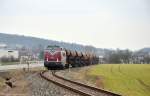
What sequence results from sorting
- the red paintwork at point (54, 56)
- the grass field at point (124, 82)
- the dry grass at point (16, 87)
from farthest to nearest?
the red paintwork at point (54, 56)
the grass field at point (124, 82)
the dry grass at point (16, 87)

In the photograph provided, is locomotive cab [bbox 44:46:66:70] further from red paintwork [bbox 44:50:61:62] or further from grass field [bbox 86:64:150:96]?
grass field [bbox 86:64:150:96]

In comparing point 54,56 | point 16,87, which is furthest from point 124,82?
point 16,87

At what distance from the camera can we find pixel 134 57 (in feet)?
626

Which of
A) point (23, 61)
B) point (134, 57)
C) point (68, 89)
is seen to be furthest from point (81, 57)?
point (134, 57)

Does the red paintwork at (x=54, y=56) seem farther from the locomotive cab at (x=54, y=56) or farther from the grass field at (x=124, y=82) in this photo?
the grass field at (x=124, y=82)

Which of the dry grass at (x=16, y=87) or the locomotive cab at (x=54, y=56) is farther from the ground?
the locomotive cab at (x=54, y=56)

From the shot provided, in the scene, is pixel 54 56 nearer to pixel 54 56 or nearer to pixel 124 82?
pixel 54 56

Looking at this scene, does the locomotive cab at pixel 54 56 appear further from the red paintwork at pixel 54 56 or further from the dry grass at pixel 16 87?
the dry grass at pixel 16 87

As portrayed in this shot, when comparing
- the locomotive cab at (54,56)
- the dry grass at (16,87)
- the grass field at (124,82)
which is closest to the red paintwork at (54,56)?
the locomotive cab at (54,56)

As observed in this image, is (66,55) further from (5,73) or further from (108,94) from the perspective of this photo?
(108,94)

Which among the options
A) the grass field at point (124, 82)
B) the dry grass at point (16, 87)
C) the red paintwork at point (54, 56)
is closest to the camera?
the dry grass at point (16, 87)

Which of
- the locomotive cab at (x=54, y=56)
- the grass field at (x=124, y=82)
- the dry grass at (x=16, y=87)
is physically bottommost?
the grass field at (x=124, y=82)

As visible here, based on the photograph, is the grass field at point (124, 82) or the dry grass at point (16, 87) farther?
the grass field at point (124, 82)

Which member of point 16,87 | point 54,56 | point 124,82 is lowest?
point 124,82
